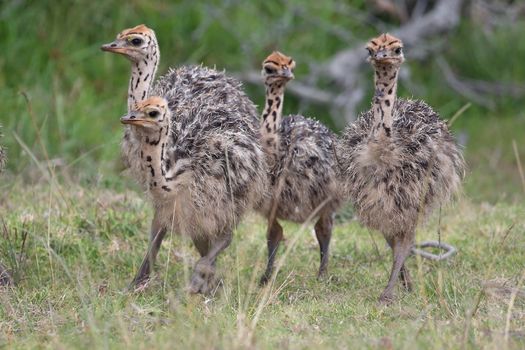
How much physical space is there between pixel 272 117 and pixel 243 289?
42.9 inches

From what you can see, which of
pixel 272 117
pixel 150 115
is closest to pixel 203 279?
pixel 150 115

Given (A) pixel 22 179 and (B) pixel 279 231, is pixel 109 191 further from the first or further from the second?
(B) pixel 279 231

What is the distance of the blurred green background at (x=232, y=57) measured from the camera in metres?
10.2

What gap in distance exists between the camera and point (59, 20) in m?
11.2

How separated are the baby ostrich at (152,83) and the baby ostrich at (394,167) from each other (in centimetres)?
88

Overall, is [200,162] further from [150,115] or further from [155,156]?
[150,115]

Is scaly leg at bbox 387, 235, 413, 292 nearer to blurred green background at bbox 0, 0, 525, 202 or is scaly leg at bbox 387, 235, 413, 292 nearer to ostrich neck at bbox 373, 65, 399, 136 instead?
ostrich neck at bbox 373, 65, 399, 136

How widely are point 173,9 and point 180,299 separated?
613 centimetres

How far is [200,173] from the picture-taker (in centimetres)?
603

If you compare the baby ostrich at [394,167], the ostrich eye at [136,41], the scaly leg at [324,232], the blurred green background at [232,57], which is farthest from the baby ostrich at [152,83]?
the blurred green background at [232,57]

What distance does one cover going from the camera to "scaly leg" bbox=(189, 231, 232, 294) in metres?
6.10

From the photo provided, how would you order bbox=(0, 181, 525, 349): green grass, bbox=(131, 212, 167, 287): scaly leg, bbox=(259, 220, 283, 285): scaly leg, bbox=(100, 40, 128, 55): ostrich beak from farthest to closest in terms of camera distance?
bbox=(259, 220, 283, 285): scaly leg, bbox=(100, 40, 128, 55): ostrich beak, bbox=(131, 212, 167, 287): scaly leg, bbox=(0, 181, 525, 349): green grass

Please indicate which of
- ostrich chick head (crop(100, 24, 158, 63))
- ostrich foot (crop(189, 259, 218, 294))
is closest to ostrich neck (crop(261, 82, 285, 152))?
ostrich chick head (crop(100, 24, 158, 63))

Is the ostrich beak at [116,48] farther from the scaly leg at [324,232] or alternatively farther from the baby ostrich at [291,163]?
the scaly leg at [324,232]
